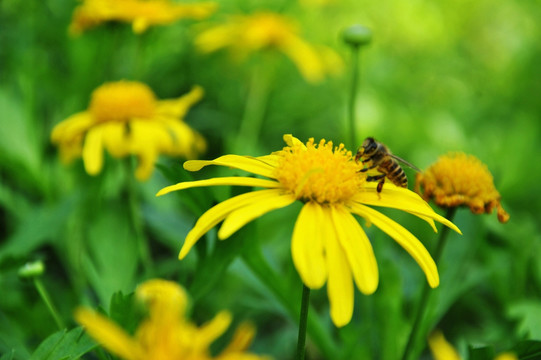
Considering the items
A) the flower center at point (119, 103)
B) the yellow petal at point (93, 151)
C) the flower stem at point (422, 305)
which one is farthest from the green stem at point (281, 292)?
the flower center at point (119, 103)

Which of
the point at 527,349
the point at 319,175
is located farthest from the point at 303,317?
the point at 527,349

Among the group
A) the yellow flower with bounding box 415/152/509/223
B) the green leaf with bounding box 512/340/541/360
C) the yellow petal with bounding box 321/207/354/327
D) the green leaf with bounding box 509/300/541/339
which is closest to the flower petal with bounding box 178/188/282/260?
the yellow petal with bounding box 321/207/354/327

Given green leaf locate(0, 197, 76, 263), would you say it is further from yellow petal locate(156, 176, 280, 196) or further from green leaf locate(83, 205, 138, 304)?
yellow petal locate(156, 176, 280, 196)

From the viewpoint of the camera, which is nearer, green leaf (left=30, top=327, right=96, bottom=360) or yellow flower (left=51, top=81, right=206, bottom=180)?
green leaf (left=30, top=327, right=96, bottom=360)

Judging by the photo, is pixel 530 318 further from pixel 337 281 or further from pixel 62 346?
pixel 62 346

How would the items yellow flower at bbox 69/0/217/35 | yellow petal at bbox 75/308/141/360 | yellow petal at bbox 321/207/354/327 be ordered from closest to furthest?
yellow petal at bbox 75/308/141/360 < yellow petal at bbox 321/207/354/327 < yellow flower at bbox 69/0/217/35

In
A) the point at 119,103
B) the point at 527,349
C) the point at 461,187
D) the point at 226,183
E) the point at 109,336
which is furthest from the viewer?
the point at 119,103

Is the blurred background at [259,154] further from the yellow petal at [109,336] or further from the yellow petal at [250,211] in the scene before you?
the yellow petal at [109,336]
